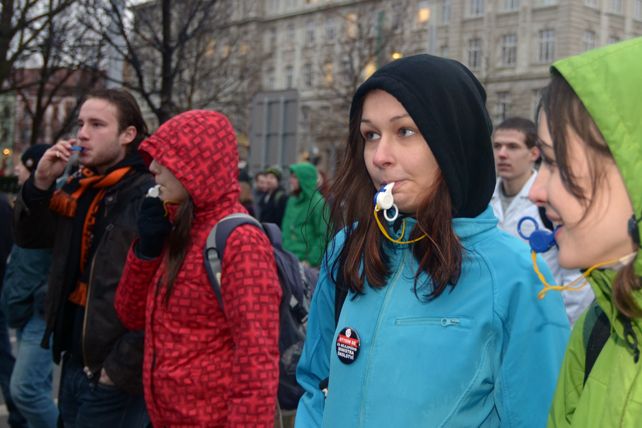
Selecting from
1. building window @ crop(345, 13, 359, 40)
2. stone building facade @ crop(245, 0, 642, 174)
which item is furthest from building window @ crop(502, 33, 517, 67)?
building window @ crop(345, 13, 359, 40)

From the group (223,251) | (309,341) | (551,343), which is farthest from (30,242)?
(551,343)

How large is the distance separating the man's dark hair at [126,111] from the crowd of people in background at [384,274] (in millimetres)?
18

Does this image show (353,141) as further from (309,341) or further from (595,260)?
(595,260)

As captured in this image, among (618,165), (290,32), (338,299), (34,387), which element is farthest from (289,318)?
(290,32)

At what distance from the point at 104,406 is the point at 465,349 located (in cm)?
222

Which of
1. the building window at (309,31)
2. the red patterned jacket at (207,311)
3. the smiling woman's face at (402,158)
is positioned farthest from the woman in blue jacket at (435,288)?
the building window at (309,31)

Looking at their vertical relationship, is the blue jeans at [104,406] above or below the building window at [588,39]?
below

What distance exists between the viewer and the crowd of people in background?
157 cm

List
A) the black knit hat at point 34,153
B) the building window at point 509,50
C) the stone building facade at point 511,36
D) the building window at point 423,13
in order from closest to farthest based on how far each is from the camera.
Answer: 1. the black knit hat at point 34,153
2. the stone building facade at point 511,36
3. the building window at point 509,50
4. the building window at point 423,13

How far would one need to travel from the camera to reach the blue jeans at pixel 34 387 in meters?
5.00

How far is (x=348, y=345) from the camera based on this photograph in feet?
→ 6.91

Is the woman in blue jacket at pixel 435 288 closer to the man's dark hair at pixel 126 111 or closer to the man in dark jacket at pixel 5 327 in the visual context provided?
the man's dark hair at pixel 126 111

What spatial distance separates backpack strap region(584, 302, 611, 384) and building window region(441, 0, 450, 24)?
59.0 metres

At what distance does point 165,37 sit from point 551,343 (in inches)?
332
